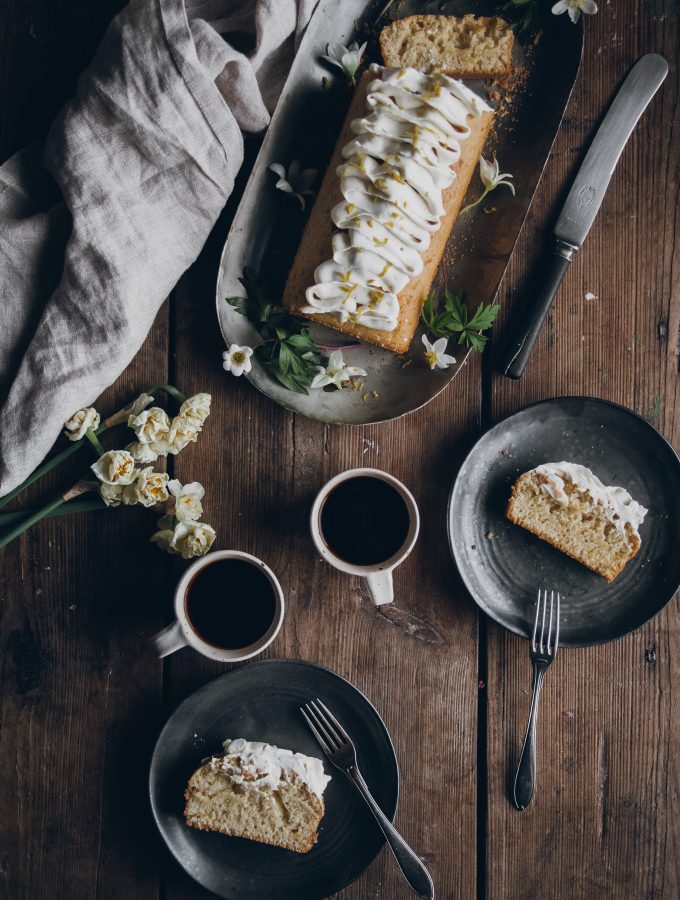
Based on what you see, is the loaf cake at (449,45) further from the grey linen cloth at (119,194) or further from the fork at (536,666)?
the fork at (536,666)

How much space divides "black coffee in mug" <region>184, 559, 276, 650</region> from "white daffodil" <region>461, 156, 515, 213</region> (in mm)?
900

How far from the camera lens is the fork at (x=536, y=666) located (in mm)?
1500

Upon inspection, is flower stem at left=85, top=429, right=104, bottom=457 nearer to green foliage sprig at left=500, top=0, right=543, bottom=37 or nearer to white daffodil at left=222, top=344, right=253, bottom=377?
white daffodil at left=222, top=344, right=253, bottom=377

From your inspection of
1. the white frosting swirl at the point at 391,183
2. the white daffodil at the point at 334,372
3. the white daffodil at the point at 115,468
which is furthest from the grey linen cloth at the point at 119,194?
the white daffodil at the point at 334,372

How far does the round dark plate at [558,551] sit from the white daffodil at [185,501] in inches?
21.4

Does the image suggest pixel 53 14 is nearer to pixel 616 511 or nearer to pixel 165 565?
pixel 165 565

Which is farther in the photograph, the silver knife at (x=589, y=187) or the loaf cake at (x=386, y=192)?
the silver knife at (x=589, y=187)

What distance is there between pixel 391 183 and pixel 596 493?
29.9 inches

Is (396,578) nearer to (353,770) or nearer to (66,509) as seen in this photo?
(353,770)

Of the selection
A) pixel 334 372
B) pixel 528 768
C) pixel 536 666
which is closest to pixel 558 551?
pixel 536 666

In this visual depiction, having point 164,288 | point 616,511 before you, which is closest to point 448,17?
point 164,288

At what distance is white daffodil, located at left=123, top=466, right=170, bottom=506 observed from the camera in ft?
4.65

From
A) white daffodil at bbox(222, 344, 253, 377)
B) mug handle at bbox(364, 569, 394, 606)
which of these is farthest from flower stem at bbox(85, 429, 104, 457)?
mug handle at bbox(364, 569, 394, 606)

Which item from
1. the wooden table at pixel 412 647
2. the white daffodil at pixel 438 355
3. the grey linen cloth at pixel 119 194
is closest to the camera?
the grey linen cloth at pixel 119 194
